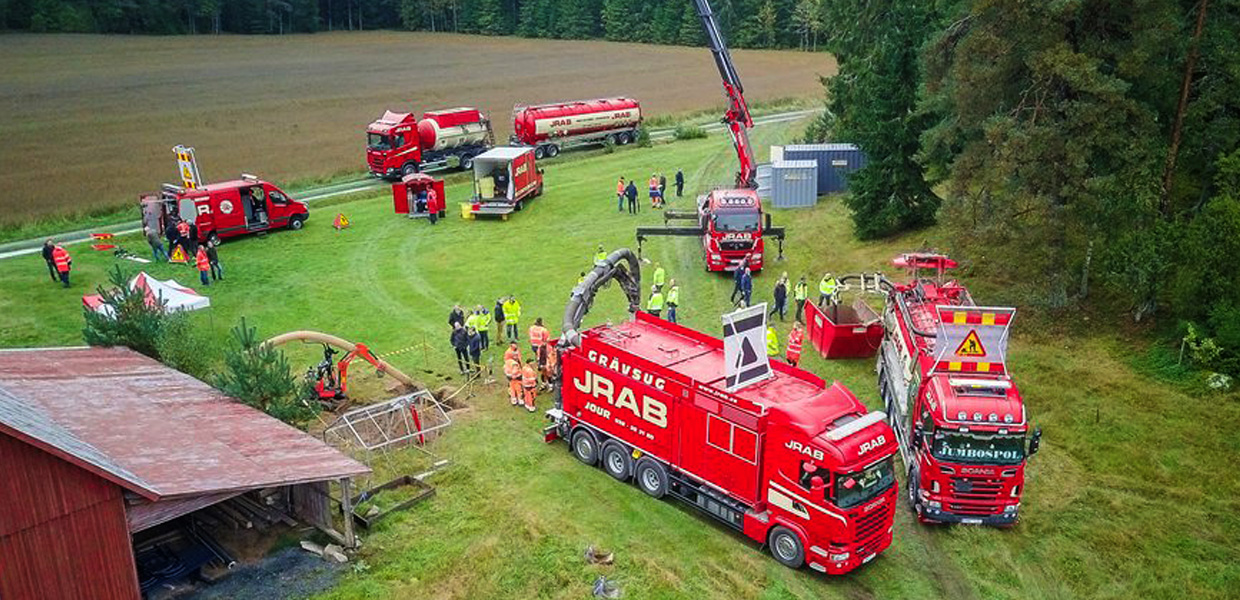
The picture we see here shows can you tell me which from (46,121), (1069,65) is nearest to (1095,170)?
(1069,65)

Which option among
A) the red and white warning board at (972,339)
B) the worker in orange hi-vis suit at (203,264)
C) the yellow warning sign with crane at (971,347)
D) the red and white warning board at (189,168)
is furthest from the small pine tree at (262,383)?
the red and white warning board at (189,168)

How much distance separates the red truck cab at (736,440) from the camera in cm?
1444

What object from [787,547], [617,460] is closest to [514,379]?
[617,460]

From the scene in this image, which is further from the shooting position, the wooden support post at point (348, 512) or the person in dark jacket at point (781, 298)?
the person in dark jacket at point (781, 298)

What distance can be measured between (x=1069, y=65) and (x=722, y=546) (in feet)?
52.4

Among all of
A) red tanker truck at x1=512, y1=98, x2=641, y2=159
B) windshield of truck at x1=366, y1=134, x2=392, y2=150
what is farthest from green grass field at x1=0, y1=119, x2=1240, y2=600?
red tanker truck at x1=512, y1=98, x2=641, y2=159

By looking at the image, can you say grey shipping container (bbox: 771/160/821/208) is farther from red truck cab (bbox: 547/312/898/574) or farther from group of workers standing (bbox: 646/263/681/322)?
red truck cab (bbox: 547/312/898/574)

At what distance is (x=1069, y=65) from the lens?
76.3 feet

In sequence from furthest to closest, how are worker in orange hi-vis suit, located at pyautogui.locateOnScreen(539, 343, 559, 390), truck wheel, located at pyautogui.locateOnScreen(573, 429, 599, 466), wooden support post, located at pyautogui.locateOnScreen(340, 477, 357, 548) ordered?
worker in orange hi-vis suit, located at pyautogui.locateOnScreen(539, 343, 559, 390)
truck wheel, located at pyautogui.locateOnScreen(573, 429, 599, 466)
wooden support post, located at pyautogui.locateOnScreen(340, 477, 357, 548)

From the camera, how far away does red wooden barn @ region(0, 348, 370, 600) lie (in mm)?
11992

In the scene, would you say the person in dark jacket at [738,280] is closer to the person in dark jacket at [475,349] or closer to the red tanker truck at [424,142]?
the person in dark jacket at [475,349]

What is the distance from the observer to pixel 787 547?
15.2 m

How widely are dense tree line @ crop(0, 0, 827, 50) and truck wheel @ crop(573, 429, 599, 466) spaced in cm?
7964

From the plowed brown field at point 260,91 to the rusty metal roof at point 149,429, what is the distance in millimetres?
26153
